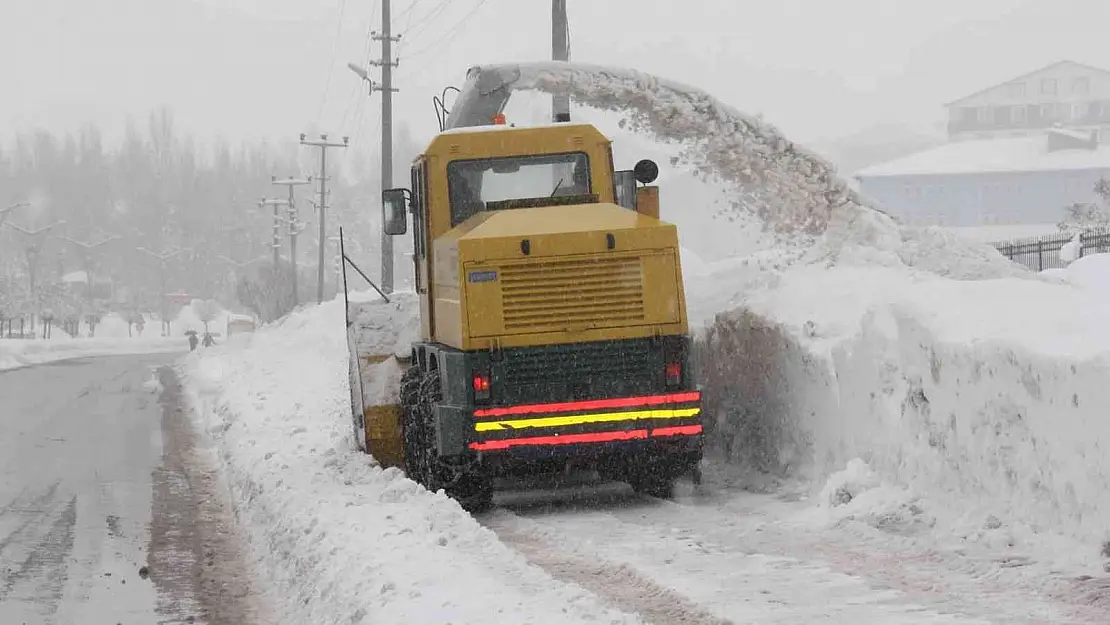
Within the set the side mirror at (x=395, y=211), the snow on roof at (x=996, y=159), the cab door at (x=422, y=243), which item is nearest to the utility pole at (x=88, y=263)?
the snow on roof at (x=996, y=159)

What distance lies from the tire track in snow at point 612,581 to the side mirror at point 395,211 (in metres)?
3.28

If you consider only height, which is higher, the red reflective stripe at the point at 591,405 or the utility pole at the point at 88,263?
the utility pole at the point at 88,263

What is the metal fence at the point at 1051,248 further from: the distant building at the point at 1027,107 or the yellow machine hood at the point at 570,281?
the distant building at the point at 1027,107

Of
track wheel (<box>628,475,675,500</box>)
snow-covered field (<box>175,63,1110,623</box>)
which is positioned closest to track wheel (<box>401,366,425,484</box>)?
snow-covered field (<box>175,63,1110,623</box>)

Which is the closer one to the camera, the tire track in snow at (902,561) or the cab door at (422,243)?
the tire track in snow at (902,561)

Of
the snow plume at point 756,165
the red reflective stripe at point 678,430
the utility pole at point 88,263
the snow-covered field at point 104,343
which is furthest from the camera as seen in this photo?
the utility pole at point 88,263

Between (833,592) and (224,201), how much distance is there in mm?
155504

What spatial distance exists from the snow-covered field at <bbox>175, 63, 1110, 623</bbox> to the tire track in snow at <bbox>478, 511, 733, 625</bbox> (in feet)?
0.08

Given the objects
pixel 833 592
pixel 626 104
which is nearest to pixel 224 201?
pixel 626 104

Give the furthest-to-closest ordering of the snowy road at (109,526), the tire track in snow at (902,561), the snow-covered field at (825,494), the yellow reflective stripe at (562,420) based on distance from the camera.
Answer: the yellow reflective stripe at (562,420) → the snowy road at (109,526) → the snow-covered field at (825,494) → the tire track in snow at (902,561)

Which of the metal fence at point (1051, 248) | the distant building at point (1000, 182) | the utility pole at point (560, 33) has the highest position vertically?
the distant building at point (1000, 182)

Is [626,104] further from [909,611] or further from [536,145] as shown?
[909,611]

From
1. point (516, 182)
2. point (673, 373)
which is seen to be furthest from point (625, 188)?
point (673, 373)

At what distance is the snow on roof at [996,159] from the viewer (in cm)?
7756
